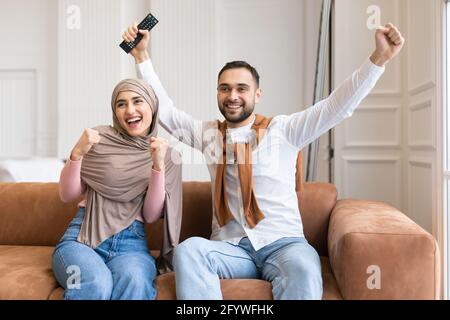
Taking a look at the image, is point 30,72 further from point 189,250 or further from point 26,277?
point 189,250

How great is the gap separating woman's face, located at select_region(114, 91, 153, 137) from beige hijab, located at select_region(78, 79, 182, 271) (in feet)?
0.07

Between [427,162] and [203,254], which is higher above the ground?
[427,162]

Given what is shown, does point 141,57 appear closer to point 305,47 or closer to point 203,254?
point 203,254

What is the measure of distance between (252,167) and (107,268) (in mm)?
619

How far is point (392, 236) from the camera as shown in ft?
4.63

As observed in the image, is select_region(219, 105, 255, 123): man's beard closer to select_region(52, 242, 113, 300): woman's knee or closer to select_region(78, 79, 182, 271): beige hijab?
select_region(78, 79, 182, 271): beige hijab

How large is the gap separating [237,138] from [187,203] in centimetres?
39

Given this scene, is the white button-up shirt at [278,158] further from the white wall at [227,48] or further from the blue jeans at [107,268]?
the white wall at [227,48]

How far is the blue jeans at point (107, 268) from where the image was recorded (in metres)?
1.42

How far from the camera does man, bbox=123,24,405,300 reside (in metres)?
1.54

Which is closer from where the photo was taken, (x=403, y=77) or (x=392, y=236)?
(x=392, y=236)

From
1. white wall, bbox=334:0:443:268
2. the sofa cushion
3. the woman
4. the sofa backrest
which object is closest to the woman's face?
the woman
